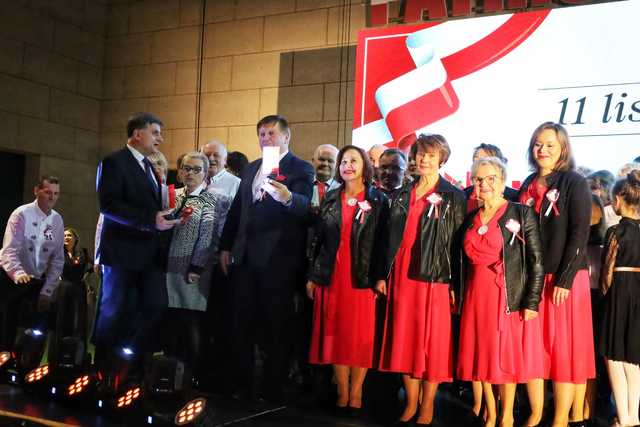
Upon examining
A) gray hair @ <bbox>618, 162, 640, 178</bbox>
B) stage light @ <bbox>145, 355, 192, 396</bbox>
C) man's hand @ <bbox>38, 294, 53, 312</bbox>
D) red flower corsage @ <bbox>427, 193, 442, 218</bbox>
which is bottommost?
stage light @ <bbox>145, 355, 192, 396</bbox>

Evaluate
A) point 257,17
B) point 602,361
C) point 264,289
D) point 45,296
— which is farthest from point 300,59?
point 602,361

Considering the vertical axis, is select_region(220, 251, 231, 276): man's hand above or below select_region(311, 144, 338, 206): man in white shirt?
below

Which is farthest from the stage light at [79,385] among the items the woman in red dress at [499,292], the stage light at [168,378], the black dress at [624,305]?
the black dress at [624,305]

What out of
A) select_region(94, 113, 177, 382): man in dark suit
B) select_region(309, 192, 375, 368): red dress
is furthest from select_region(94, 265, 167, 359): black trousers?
select_region(309, 192, 375, 368): red dress

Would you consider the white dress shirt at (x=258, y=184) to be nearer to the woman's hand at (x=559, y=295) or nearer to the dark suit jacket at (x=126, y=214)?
the dark suit jacket at (x=126, y=214)

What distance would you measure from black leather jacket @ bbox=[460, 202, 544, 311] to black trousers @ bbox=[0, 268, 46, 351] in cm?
357

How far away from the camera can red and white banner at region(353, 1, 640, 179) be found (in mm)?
5805

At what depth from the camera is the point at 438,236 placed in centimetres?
352

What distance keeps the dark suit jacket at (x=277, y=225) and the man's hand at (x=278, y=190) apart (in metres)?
0.09

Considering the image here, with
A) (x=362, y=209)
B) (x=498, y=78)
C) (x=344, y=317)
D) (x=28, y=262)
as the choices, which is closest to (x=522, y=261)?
A: (x=362, y=209)

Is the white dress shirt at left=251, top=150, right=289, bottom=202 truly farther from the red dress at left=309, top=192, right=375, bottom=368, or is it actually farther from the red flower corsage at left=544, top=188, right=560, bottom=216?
the red flower corsage at left=544, top=188, right=560, bottom=216

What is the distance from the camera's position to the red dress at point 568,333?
11.1 feet

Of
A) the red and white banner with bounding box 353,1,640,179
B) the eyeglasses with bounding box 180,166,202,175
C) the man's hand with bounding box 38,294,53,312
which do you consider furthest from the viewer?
the red and white banner with bounding box 353,1,640,179

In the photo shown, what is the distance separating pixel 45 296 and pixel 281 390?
2.27 m
